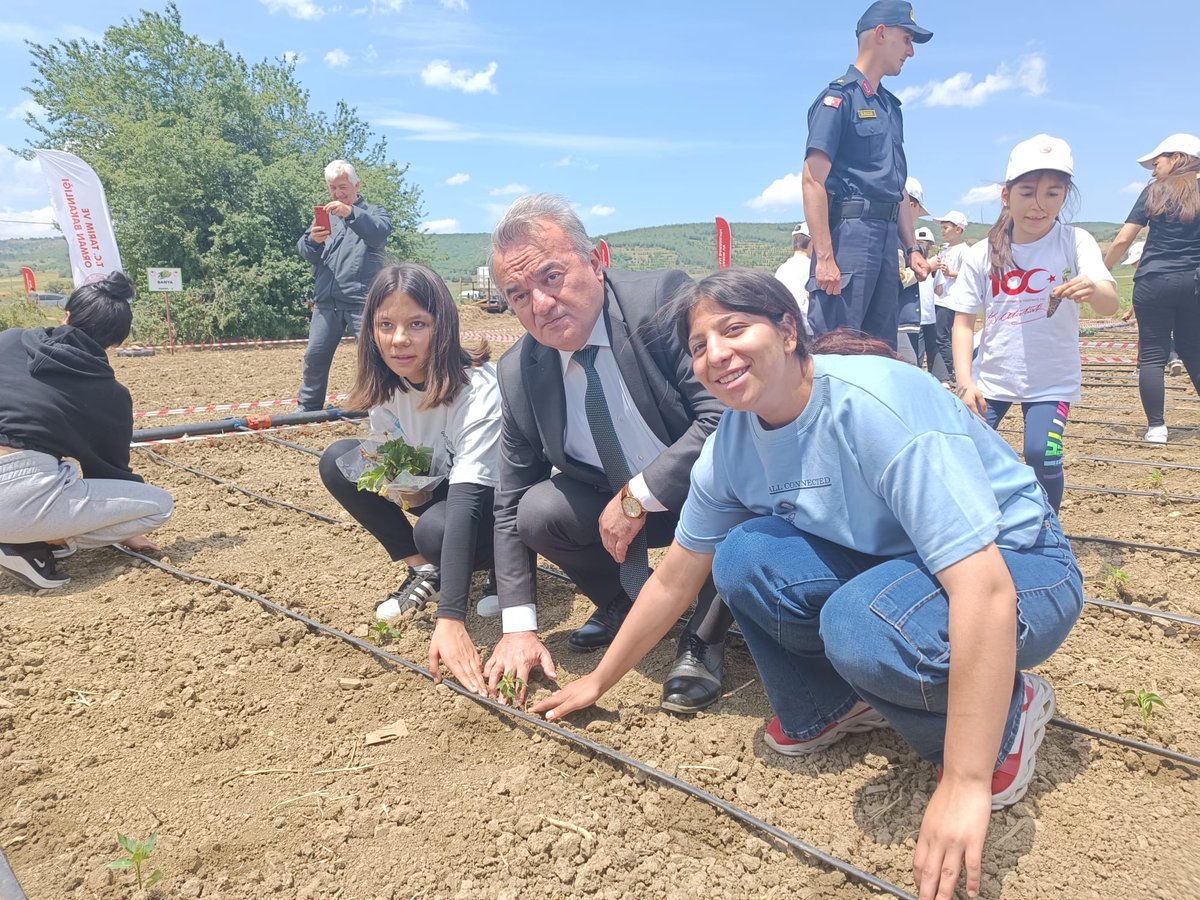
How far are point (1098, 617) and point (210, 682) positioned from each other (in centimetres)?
304

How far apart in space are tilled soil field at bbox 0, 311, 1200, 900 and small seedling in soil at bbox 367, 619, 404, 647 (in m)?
0.05

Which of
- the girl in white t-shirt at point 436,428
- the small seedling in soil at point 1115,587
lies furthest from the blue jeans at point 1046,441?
the girl in white t-shirt at point 436,428

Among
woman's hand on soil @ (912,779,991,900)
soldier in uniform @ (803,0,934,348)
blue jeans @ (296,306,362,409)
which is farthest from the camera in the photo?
blue jeans @ (296,306,362,409)

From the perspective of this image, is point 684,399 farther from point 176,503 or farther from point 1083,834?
point 176,503

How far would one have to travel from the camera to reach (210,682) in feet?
8.54

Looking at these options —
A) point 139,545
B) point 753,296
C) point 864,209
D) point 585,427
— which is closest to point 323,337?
point 139,545

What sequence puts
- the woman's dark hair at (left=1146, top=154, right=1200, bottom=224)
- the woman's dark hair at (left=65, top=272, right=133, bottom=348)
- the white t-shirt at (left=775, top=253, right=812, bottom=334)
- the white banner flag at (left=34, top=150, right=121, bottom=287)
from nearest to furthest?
the woman's dark hair at (left=65, top=272, right=133, bottom=348), the woman's dark hair at (left=1146, top=154, right=1200, bottom=224), the white t-shirt at (left=775, top=253, right=812, bottom=334), the white banner flag at (left=34, top=150, right=121, bottom=287)

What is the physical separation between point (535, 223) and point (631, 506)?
84 cm

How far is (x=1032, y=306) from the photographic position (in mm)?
3172

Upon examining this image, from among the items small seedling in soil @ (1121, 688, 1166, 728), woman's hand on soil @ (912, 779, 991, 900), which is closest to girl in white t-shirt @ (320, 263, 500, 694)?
woman's hand on soil @ (912, 779, 991, 900)

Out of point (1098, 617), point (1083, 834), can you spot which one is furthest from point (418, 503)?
point (1098, 617)

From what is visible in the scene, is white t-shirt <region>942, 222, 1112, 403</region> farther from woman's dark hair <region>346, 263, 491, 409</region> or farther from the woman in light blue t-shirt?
woman's dark hair <region>346, 263, 491, 409</region>

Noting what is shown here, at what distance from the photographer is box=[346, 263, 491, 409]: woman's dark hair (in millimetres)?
2678

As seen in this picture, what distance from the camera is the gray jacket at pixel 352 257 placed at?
609cm
